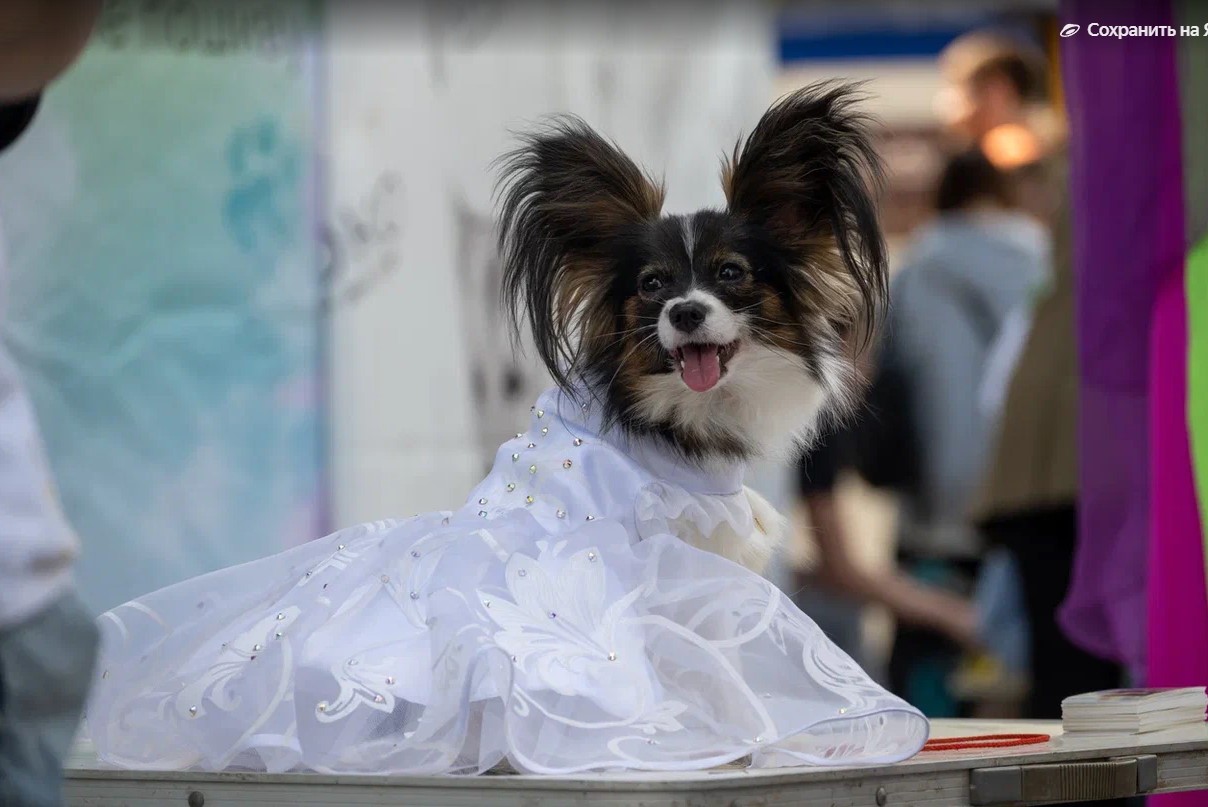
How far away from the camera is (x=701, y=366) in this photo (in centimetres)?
251

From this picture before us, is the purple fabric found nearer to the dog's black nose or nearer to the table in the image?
the table

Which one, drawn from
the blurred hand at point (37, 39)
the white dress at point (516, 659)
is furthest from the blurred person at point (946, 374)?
the blurred hand at point (37, 39)

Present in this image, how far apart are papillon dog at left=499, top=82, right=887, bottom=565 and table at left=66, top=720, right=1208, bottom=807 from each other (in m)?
0.55

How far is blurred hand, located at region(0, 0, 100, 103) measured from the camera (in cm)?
154

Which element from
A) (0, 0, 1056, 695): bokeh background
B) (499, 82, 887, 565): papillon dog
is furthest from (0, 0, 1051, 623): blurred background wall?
(499, 82, 887, 565): papillon dog

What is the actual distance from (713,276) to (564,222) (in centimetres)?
29

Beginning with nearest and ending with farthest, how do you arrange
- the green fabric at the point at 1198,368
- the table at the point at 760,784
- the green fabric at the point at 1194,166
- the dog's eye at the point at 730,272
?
the table at the point at 760,784
the dog's eye at the point at 730,272
the green fabric at the point at 1198,368
the green fabric at the point at 1194,166

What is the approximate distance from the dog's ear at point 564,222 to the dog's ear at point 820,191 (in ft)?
0.64

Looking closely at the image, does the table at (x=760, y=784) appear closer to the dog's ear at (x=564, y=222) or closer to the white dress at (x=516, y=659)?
the white dress at (x=516, y=659)

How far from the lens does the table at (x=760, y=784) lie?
73.2 inches

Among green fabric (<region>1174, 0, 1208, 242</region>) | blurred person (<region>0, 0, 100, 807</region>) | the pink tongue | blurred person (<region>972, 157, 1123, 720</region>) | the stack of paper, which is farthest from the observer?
blurred person (<region>972, 157, 1123, 720</region>)

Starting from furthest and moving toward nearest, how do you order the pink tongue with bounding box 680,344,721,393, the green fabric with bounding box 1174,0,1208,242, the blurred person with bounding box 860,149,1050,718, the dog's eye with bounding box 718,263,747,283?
the blurred person with bounding box 860,149,1050,718 < the green fabric with bounding box 1174,0,1208,242 < the dog's eye with bounding box 718,263,747,283 < the pink tongue with bounding box 680,344,721,393

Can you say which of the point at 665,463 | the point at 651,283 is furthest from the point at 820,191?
the point at 665,463

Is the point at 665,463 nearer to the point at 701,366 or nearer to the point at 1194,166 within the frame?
the point at 701,366
